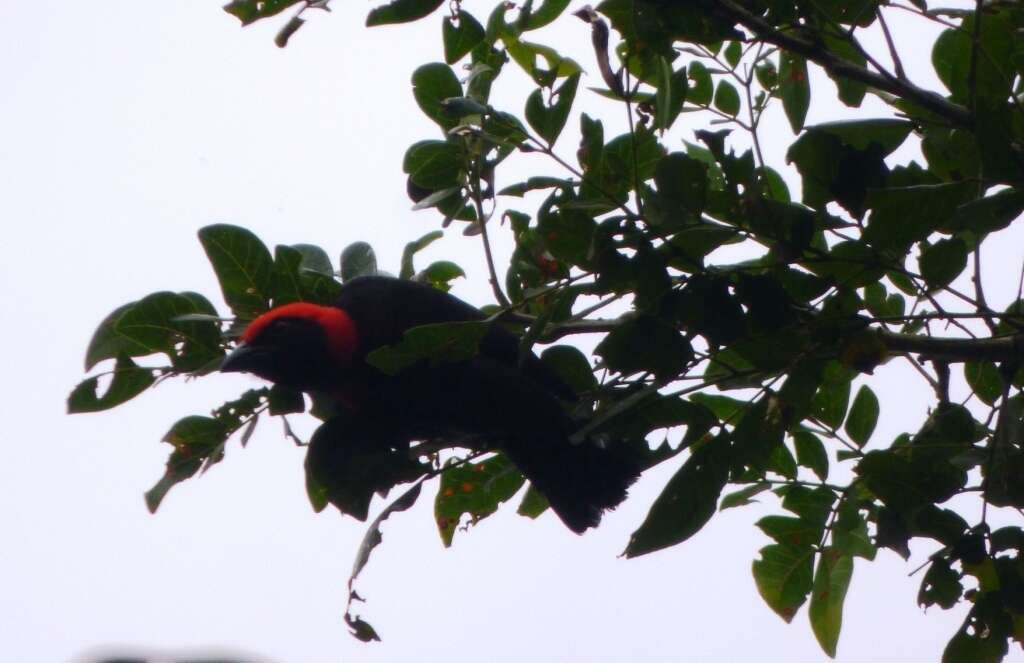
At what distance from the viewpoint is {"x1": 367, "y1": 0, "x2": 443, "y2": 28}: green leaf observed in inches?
102

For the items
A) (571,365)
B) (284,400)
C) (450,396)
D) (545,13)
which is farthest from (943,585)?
(284,400)

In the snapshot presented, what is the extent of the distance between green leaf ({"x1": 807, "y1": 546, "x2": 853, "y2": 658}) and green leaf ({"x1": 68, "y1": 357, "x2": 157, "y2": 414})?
6.16 feet

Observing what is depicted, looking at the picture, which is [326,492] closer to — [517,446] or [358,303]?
[517,446]

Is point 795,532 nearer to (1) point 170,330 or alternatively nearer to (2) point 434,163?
(2) point 434,163

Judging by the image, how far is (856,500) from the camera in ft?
9.93

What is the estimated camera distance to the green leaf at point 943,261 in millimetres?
2455

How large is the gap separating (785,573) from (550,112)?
137 cm

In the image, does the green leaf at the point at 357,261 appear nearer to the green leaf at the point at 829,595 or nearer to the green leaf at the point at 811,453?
the green leaf at the point at 811,453

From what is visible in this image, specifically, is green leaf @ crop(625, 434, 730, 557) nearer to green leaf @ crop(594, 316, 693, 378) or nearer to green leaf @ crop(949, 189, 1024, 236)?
green leaf @ crop(594, 316, 693, 378)

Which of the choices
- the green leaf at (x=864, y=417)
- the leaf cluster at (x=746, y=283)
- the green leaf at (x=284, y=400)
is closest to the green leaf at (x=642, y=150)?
the leaf cluster at (x=746, y=283)

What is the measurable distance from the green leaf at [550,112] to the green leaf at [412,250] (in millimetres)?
725

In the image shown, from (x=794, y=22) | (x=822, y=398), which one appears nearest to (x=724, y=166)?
(x=794, y=22)

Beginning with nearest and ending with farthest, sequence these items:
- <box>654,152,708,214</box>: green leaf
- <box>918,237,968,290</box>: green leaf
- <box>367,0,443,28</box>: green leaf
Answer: <box>654,152,708,214</box>: green leaf
<box>918,237,968,290</box>: green leaf
<box>367,0,443,28</box>: green leaf

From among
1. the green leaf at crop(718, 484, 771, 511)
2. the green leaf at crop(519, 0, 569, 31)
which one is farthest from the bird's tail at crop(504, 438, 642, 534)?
the green leaf at crop(519, 0, 569, 31)
